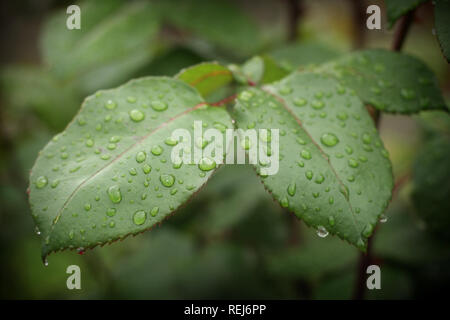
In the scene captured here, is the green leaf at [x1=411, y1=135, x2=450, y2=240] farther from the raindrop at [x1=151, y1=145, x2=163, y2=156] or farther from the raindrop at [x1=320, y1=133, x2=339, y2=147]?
the raindrop at [x1=151, y1=145, x2=163, y2=156]

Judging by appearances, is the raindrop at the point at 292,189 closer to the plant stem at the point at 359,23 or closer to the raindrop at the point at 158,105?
the raindrop at the point at 158,105

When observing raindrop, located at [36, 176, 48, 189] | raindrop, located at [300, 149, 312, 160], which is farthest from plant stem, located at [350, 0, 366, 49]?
raindrop, located at [36, 176, 48, 189]

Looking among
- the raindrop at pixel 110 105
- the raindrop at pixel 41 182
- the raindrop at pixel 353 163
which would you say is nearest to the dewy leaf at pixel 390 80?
the raindrop at pixel 353 163

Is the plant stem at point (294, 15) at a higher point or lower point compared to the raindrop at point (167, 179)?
higher

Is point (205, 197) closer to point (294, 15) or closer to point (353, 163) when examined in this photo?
point (294, 15)

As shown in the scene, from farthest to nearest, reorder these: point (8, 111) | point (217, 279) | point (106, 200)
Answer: point (8, 111) < point (217, 279) < point (106, 200)

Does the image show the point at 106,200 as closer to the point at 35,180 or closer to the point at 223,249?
the point at 35,180

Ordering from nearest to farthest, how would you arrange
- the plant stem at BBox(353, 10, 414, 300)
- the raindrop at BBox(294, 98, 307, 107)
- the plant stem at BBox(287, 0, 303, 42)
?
the raindrop at BBox(294, 98, 307, 107)
the plant stem at BBox(353, 10, 414, 300)
the plant stem at BBox(287, 0, 303, 42)
